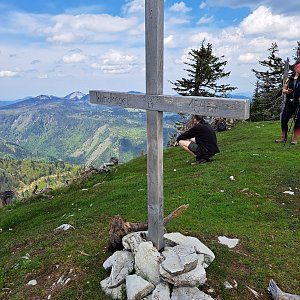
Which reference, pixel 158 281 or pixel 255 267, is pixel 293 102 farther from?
pixel 158 281

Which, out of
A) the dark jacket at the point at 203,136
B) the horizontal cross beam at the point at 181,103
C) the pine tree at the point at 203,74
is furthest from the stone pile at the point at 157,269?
the pine tree at the point at 203,74

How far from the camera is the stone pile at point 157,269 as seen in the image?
5035mm

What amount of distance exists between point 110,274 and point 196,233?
2368mm

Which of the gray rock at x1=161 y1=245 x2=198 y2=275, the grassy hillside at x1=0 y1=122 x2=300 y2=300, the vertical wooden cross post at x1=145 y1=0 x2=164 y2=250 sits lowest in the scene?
the grassy hillside at x1=0 y1=122 x2=300 y2=300

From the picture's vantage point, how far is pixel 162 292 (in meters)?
5.04

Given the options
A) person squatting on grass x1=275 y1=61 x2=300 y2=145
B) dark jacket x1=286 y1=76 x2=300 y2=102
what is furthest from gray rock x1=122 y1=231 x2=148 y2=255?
dark jacket x1=286 y1=76 x2=300 y2=102

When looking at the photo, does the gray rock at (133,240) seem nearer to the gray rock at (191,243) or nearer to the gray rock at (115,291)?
the gray rock at (191,243)

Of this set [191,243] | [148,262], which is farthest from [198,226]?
[148,262]

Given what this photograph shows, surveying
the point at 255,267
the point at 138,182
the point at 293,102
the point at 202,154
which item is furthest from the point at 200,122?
the point at 255,267

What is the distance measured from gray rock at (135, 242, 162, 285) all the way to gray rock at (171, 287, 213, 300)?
1.31 feet

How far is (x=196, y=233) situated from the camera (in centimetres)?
743

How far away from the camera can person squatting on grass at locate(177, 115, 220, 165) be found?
512 inches

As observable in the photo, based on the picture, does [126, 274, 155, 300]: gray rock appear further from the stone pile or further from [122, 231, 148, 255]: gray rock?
[122, 231, 148, 255]: gray rock

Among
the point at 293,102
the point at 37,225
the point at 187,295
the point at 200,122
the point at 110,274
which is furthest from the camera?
the point at 293,102
